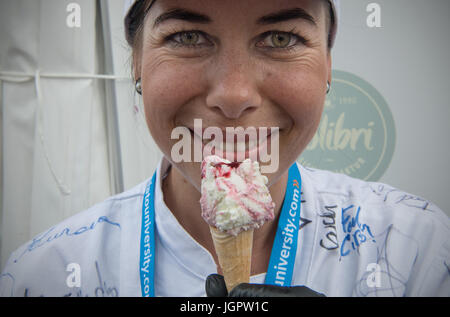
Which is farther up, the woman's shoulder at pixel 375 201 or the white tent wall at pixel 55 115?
the white tent wall at pixel 55 115

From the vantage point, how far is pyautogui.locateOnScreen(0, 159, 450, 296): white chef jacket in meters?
1.33

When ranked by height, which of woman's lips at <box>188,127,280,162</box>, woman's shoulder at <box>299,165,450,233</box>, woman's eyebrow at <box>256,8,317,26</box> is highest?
woman's eyebrow at <box>256,8,317,26</box>

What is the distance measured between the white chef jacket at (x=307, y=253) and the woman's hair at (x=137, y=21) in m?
0.67

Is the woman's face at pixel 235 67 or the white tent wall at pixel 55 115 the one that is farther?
the white tent wall at pixel 55 115

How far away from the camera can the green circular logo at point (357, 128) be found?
8.09ft

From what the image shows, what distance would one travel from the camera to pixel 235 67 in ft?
3.36

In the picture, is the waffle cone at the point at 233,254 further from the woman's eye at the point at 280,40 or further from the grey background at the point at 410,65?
the grey background at the point at 410,65

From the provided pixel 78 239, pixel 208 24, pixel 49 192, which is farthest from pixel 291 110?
pixel 49 192

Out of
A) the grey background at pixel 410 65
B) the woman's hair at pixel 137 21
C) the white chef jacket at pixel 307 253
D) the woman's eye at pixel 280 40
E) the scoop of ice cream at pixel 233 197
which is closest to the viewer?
the scoop of ice cream at pixel 233 197
